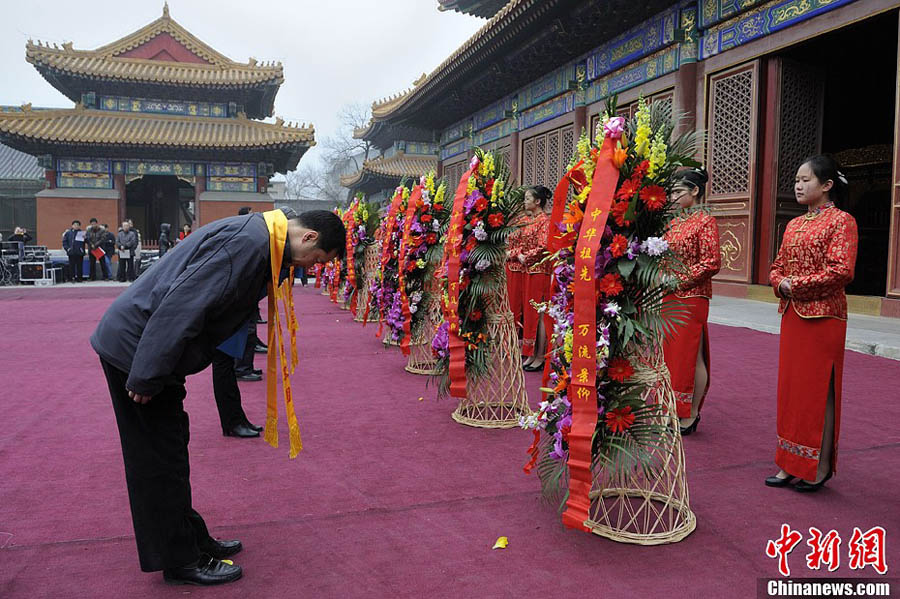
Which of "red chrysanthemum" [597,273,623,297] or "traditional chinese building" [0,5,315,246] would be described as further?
"traditional chinese building" [0,5,315,246]

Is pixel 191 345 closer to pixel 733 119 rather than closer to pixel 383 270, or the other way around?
pixel 383 270

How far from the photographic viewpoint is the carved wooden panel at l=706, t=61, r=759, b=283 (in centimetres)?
787

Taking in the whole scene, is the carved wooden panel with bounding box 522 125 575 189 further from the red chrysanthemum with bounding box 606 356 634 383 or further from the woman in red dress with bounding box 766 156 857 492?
the red chrysanthemum with bounding box 606 356 634 383

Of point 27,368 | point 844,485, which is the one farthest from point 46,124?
point 844,485

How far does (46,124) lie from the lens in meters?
17.1

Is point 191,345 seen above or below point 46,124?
below

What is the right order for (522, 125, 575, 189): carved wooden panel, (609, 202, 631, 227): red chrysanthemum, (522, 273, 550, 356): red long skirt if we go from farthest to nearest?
(522, 125, 575, 189): carved wooden panel
(522, 273, 550, 356): red long skirt
(609, 202, 631, 227): red chrysanthemum

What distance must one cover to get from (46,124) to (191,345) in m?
18.5

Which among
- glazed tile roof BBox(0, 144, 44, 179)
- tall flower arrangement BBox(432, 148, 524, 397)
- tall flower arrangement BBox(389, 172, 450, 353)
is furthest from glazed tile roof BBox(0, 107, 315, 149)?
tall flower arrangement BBox(432, 148, 524, 397)

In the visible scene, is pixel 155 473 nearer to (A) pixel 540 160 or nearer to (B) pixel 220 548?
(B) pixel 220 548

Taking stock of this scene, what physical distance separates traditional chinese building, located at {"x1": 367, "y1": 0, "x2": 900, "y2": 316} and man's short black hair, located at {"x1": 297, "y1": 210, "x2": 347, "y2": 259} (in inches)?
160

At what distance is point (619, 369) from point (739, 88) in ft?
22.9

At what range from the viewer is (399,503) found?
265cm

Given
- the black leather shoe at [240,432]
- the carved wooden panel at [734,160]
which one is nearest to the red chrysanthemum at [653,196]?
the black leather shoe at [240,432]
